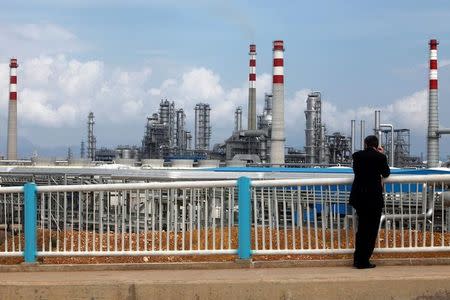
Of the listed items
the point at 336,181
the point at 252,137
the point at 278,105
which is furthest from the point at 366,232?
the point at 252,137

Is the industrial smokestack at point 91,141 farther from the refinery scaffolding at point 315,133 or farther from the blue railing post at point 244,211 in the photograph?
the blue railing post at point 244,211

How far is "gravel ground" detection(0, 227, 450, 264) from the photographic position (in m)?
7.79

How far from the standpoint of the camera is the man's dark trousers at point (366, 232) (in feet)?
24.1

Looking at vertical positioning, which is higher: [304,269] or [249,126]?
[249,126]

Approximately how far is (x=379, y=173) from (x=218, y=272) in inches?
86.7

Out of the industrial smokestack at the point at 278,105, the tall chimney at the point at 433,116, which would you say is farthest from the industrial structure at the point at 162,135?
the tall chimney at the point at 433,116

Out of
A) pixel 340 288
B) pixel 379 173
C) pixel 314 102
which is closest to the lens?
pixel 340 288

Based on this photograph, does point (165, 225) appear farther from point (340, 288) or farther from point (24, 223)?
point (340, 288)

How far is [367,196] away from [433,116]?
34815mm

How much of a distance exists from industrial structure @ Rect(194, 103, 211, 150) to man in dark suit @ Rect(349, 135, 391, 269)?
4673cm

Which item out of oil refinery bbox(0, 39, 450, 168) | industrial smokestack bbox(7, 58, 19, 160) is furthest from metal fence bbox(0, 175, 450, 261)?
industrial smokestack bbox(7, 58, 19, 160)

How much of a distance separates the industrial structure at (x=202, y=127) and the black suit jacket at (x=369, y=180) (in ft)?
154

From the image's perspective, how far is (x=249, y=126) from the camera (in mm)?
50750

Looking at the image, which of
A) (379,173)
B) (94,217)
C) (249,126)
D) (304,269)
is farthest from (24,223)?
(249,126)
